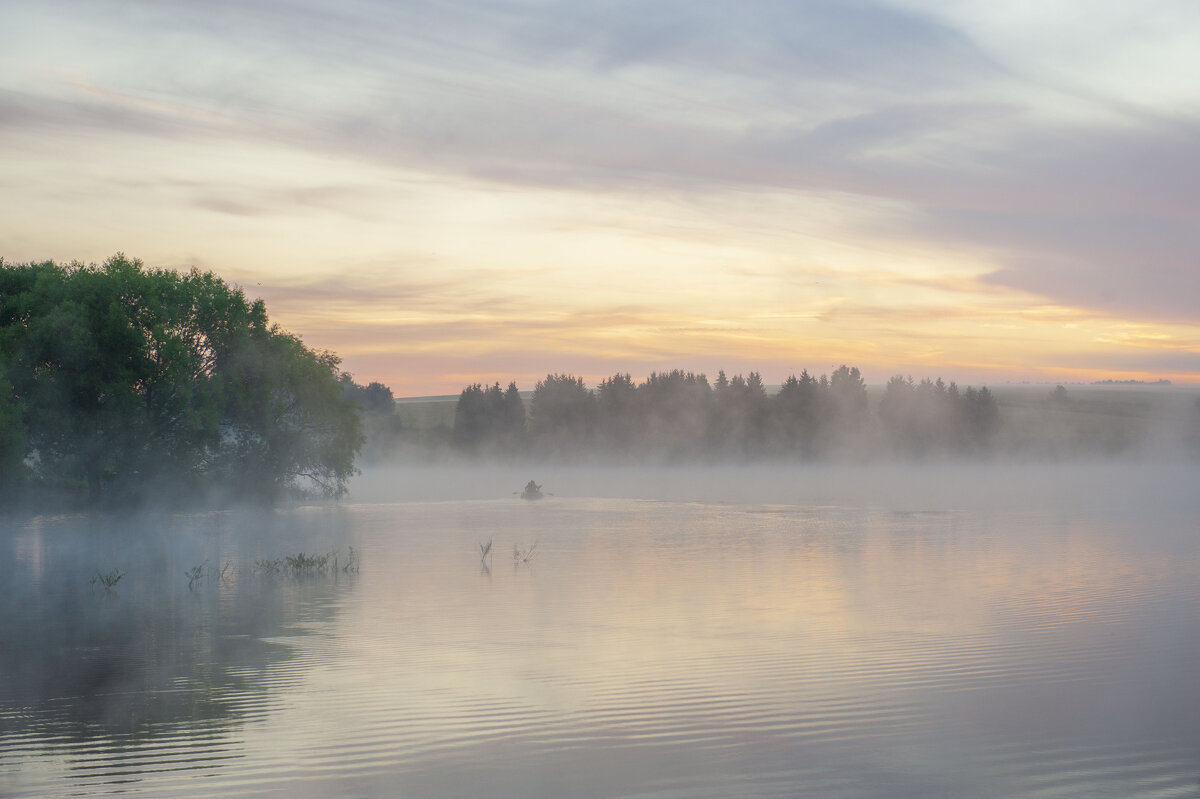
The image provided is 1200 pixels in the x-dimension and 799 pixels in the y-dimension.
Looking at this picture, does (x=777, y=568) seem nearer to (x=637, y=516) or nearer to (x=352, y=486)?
(x=637, y=516)

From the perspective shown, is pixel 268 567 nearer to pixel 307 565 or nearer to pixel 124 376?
pixel 307 565

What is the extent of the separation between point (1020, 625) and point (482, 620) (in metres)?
12.0


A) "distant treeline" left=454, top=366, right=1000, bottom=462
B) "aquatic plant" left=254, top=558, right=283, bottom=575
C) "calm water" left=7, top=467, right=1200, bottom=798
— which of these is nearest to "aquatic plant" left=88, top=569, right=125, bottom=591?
"calm water" left=7, top=467, right=1200, bottom=798

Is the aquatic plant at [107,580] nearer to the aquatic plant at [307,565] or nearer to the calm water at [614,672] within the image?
the calm water at [614,672]

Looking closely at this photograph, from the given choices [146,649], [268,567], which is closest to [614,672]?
[146,649]

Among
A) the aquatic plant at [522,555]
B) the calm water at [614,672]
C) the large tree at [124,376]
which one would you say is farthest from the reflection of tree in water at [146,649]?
the large tree at [124,376]

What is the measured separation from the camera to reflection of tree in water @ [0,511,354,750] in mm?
15961

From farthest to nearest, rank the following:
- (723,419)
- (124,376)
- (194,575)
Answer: (723,419) < (124,376) < (194,575)

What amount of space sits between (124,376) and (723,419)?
118405 millimetres

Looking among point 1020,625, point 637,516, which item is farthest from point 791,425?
point 1020,625

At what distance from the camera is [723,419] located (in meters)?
164

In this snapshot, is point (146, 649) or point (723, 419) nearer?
point (146, 649)

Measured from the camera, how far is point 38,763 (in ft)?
44.1

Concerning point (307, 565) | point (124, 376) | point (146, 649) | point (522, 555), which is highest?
point (124, 376)
